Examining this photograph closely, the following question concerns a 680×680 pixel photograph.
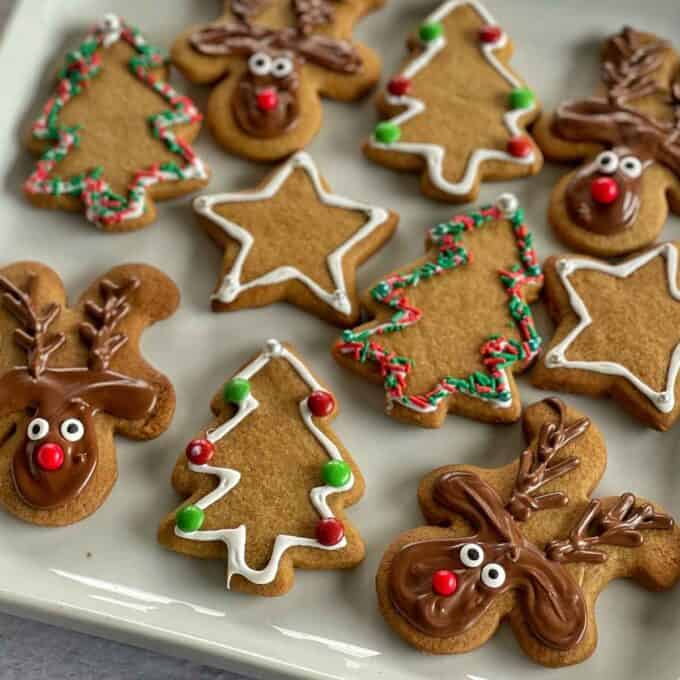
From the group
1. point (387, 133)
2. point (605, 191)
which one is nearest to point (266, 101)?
point (387, 133)

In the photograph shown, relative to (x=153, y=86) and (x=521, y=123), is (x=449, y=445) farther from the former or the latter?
(x=153, y=86)

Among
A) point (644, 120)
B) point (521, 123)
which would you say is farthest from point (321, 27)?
point (644, 120)

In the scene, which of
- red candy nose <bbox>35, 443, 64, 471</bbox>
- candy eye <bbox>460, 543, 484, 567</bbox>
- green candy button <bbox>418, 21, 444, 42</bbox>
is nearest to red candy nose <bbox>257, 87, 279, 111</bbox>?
green candy button <bbox>418, 21, 444, 42</bbox>

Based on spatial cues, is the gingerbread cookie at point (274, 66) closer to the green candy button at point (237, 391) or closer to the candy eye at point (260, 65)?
A: the candy eye at point (260, 65)

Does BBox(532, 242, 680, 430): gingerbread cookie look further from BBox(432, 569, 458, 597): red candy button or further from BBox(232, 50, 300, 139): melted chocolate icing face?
BBox(232, 50, 300, 139): melted chocolate icing face

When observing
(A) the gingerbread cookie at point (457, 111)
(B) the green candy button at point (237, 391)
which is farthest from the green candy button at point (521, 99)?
(B) the green candy button at point (237, 391)
